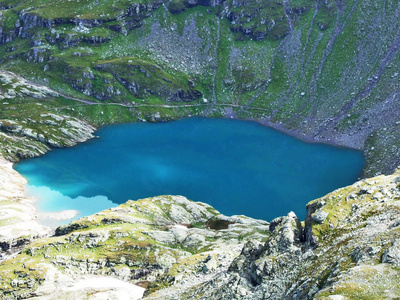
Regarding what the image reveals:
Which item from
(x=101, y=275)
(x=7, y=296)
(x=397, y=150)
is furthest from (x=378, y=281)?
(x=397, y=150)

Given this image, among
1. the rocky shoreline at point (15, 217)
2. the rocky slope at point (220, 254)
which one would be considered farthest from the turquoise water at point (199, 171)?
the rocky slope at point (220, 254)

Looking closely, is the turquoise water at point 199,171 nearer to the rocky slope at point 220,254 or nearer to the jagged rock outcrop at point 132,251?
the rocky slope at point 220,254

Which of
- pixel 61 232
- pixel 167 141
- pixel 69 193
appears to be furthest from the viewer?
pixel 167 141

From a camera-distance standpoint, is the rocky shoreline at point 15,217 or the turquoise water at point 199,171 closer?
the rocky shoreline at point 15,217

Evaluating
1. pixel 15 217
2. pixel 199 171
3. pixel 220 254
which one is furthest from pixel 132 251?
pixel 199 171

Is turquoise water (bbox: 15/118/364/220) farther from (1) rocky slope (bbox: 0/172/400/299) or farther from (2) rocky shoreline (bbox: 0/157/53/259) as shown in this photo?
(1) rocky slope (bbox: 0/172/400/299)

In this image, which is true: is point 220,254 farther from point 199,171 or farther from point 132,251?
point 199,171

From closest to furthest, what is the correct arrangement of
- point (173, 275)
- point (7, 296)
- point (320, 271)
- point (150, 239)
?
point (320, 271), point (173, 275), point (7, 296), point (150, 239)

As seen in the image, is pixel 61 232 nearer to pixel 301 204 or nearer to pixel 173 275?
pixel 173 275
